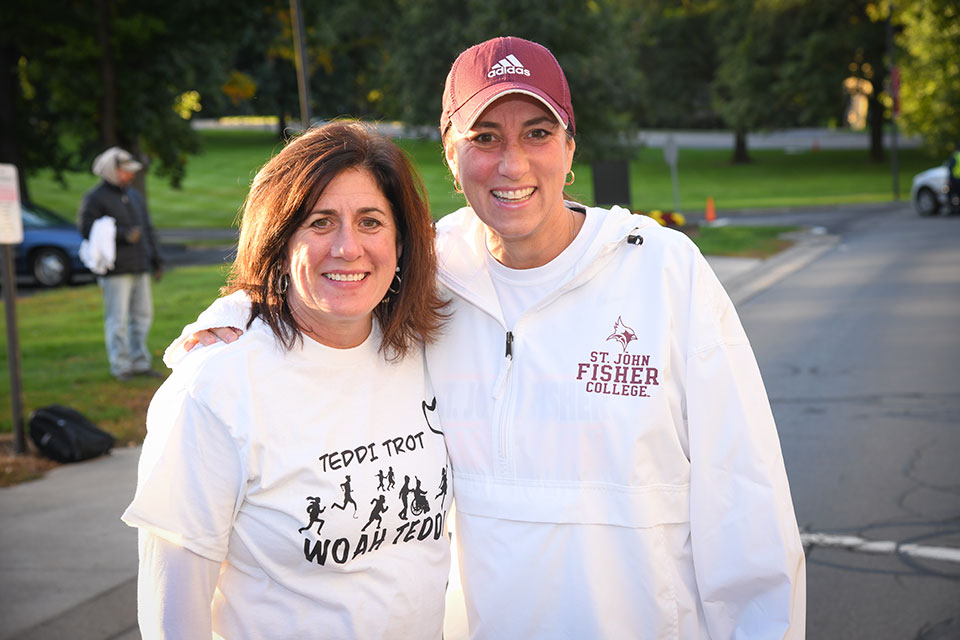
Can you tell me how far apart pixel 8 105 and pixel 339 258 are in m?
21.1

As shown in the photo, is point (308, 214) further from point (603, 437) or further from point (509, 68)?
point (603, 437)

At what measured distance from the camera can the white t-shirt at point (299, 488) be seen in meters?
2.25

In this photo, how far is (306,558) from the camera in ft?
7.69

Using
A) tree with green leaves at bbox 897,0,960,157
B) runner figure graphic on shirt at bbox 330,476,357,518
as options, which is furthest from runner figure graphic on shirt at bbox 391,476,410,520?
tree with green leaves at bbox 897,0,960,157

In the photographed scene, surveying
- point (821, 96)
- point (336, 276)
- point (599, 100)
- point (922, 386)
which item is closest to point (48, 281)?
point (922, 386)

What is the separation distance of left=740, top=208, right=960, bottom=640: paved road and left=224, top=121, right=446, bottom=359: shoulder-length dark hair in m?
2.78

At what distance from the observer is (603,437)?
Answer: 237 centimetres

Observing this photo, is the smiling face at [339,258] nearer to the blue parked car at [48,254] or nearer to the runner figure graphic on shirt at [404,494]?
the runner figure graphic on shirt at [404,494]

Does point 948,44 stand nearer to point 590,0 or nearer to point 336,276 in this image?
point 590,0

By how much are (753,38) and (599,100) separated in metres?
19.8

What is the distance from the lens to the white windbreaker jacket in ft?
7.60

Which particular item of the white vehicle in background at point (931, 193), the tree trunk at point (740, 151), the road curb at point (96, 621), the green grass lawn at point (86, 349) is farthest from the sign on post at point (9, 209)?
the tree trunk at point (740, 151)

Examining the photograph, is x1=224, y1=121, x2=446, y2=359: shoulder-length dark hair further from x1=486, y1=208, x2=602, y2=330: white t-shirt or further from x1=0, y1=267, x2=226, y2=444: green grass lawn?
x1=0, y1=267, x2=226, y2=444: green grass lawn

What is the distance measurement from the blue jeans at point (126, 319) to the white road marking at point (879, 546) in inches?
270
